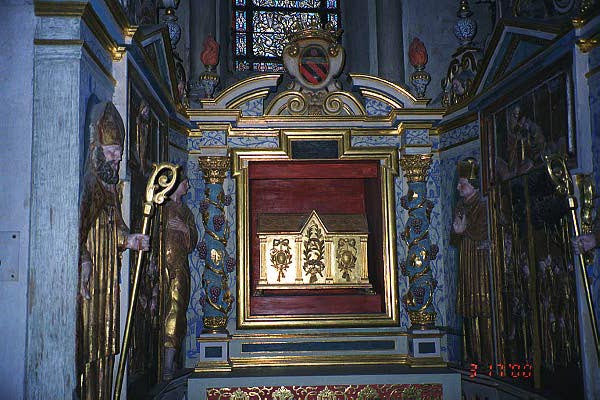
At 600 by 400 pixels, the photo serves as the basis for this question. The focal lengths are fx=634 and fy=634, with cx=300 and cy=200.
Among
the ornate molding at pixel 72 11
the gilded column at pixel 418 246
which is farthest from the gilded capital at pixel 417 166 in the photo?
the ornate molding at pixel 72 11

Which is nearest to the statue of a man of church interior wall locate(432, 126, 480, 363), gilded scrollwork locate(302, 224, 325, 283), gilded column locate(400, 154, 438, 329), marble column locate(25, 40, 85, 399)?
church interior wall locate(432, 126, 480, 363)

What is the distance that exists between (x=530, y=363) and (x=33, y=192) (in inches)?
177

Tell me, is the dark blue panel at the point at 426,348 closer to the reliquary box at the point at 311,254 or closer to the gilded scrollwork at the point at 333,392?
the gilded scrollwork at the point at 333,392

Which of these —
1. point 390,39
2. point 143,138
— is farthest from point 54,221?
point 390,39

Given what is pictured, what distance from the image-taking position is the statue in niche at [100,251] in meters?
4.00

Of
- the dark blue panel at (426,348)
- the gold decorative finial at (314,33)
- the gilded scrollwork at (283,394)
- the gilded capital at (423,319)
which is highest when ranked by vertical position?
the gold decorative finial at (314,33)

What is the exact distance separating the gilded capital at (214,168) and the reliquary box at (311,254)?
32.4 inches

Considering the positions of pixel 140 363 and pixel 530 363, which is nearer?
pixel 140 363

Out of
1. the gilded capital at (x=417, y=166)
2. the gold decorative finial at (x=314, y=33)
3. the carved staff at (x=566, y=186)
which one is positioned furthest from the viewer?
the gold decorative finial at (x=314, y=33)

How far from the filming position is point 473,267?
271 inches

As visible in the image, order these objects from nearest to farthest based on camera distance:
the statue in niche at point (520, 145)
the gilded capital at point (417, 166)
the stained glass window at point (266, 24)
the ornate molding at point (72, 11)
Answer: the ornate molding at point (72, 11), the statue in niche at point (520, 145), the gilded capital at point (417, 166), the stained glass window at point (266, 24)

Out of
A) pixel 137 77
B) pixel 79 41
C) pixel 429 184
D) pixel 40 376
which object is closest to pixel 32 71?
pixel 79 41

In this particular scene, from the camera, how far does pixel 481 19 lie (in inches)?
386

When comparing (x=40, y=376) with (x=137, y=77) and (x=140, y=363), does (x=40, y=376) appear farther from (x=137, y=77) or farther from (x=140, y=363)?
(x=137, y=77)
